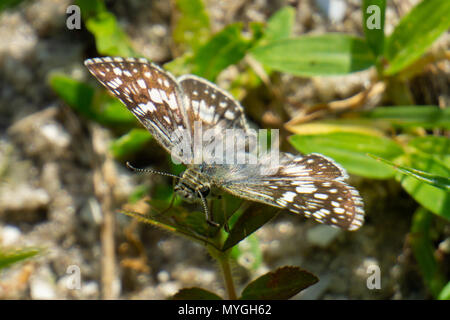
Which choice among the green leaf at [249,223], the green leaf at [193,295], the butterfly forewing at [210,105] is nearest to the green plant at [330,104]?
the green leaf at [193,295]

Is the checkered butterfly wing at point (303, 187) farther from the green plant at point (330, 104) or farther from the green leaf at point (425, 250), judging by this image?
the green leaf at point (425, 250)

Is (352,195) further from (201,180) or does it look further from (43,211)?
(43,211)

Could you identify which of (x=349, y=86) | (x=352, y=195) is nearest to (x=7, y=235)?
(x=352, y=195)

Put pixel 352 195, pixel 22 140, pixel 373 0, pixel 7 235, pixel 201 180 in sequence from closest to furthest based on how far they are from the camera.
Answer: pixel 352 195
pixel 201 180
pixel 373 0
pixel 7 235
pixel 22 140

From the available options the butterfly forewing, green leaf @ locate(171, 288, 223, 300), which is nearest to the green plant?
green leaf @ locate(171, 288, 223, 300)

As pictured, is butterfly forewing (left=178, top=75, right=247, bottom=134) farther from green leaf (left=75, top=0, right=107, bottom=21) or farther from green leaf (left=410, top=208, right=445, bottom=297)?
green leaf (left=410, top=208, right=445, bottom=297)
